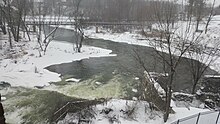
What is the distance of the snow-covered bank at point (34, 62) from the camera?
20578mm

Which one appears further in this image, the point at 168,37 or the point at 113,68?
the point at 113,68

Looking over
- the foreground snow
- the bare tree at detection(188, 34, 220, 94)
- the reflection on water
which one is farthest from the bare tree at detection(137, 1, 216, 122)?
the reflection on water

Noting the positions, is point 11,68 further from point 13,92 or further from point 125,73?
point 125,73

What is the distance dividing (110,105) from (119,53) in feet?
70.8

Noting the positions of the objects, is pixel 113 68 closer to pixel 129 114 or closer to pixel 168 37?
pixel 129 114

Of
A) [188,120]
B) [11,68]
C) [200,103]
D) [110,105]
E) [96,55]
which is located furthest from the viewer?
[96,55]

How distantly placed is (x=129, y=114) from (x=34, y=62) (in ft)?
59.2

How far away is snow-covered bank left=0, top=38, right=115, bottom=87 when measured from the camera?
67.5ft

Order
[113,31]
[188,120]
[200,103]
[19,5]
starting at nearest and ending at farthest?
[188,120] < [200,103] < [19,5] < [113,31]

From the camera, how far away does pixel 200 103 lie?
16.0 metres

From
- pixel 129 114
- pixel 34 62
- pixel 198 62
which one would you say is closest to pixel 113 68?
pixel 34 62

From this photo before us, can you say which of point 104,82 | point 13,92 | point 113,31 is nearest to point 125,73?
point 104,82

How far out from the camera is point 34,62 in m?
26.6

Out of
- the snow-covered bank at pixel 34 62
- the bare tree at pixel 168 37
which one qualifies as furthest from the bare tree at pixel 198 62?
the snow-covered bank at pixel 34 62
